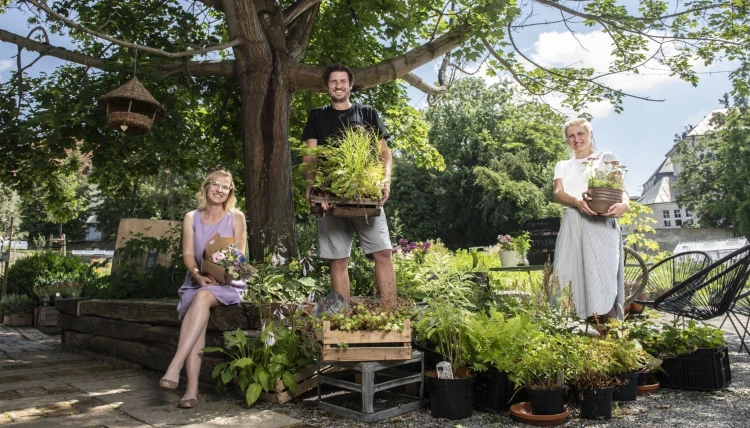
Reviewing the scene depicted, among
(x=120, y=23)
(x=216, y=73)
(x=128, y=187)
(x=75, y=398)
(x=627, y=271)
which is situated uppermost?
(x=120, y=23)

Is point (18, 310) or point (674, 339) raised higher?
point (674, 339)

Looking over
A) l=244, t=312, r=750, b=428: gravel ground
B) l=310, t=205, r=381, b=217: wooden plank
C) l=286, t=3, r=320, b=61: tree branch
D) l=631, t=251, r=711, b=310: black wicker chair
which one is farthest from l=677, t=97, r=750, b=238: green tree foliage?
l=310, t=205, r=381, b=217: wooden plank

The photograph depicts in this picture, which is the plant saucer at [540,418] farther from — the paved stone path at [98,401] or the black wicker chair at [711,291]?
the black wicker chair at [711,291]

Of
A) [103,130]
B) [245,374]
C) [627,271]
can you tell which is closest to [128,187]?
[103,130]

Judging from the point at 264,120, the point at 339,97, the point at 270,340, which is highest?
the point at 264,120

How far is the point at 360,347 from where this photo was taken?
335 cm

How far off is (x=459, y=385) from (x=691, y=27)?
613cm

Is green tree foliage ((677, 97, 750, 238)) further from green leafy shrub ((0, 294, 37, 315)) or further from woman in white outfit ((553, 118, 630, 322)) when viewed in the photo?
green leafy shrub ((0, 294, 37, 315))

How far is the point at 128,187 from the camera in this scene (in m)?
9.47

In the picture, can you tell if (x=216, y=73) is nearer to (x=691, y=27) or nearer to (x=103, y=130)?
(x=103, y=130)

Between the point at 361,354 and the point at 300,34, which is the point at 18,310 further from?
the point at 361,354

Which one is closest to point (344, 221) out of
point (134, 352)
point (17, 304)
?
point (134, 352)

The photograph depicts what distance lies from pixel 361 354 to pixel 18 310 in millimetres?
9464

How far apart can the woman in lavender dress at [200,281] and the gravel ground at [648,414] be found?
0.55m
